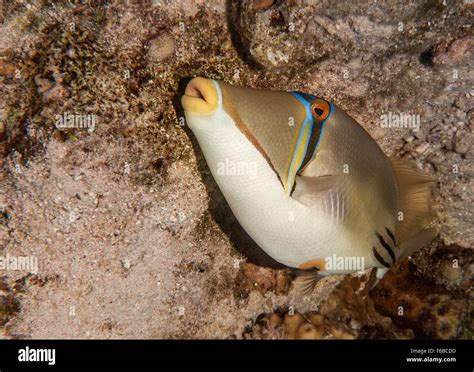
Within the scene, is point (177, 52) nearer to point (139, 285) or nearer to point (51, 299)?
point (139, 285)

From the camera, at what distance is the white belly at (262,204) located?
193 centimetres

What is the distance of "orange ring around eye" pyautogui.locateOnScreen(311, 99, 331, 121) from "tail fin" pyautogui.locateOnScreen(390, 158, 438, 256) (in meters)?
0.97

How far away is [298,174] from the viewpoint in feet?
6.80

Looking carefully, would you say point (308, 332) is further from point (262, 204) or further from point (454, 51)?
point (454, 51)

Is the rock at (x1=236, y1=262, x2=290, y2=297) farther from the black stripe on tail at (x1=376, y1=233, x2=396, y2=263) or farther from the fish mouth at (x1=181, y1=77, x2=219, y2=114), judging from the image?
the fish mouth at (x1=181, y1=77, x2=219, y2=114)

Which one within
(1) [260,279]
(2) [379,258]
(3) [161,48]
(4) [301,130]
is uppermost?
(3) [161,48]

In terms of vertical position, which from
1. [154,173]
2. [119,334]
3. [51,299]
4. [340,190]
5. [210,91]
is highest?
[210,91]

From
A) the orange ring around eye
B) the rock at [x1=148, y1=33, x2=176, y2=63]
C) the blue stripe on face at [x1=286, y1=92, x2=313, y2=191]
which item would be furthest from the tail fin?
the rock at [x1=148, y1=33, x2=176, y2=63]

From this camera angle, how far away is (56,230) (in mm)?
2479

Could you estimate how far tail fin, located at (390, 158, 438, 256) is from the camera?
278 centimetres

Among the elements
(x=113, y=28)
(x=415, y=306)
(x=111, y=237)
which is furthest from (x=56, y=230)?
(x=415, y=306)

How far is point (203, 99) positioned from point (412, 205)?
198cm

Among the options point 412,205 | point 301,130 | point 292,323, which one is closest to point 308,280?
point 292,323

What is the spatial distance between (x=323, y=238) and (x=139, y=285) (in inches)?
60.0
